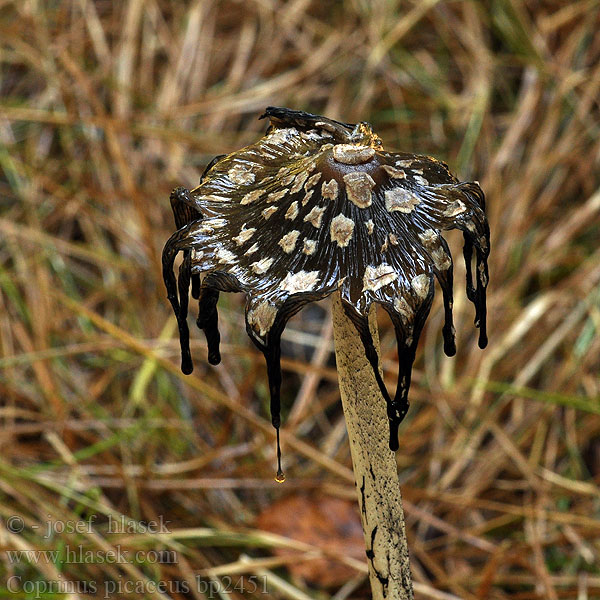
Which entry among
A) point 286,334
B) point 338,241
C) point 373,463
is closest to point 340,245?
point 338,241

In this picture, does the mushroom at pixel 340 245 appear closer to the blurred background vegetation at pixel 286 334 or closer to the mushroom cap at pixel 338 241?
the mushroom cap at pixel 338 241

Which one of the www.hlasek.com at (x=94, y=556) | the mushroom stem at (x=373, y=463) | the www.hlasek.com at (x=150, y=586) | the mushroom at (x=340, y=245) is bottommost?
the www.hlasek.com at (x=150, y=586)

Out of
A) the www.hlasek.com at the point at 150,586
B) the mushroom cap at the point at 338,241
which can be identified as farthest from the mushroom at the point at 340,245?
the www.hlasek.com at the point at 150,586

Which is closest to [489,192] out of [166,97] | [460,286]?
[460,286]

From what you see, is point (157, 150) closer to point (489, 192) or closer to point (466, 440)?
point (489, 192)

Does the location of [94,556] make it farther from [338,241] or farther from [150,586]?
[338,241]

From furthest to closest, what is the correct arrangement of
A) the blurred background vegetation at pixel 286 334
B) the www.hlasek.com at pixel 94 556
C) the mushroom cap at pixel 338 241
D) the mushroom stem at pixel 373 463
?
the blurred background vegetation at pixel 286 334 → the www.hlasek.com at pixel 94 556 → the mushroom stem at pixel 373 463 → the mushroom cap at pixel 338 241
